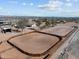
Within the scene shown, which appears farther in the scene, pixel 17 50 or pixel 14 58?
pixel 17 50

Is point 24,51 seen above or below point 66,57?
above

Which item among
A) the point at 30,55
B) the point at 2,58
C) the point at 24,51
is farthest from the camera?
the point at 24,51

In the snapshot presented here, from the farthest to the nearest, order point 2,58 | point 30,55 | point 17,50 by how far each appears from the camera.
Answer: point 17,50, point 30,55, point 2,58

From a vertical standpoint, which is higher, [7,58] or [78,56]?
[7,58]

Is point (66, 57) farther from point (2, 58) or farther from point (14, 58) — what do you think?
point (2, 58)

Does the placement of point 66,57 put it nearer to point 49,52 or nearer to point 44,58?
point 49,52

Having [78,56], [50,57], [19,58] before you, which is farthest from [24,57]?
[78,56]

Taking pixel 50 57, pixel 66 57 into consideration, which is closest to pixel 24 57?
pixel 50 57

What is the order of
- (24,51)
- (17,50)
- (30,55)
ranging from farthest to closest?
1. (17,50)
2. (24,51)
3. (30,55)

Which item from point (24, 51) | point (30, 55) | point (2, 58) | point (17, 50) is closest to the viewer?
point (2, 58)
